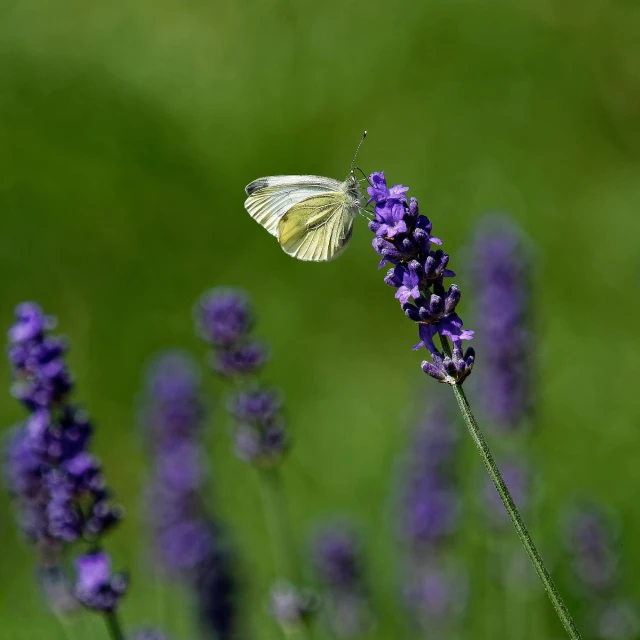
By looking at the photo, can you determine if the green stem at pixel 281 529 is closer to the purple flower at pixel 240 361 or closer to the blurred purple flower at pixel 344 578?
the purple flower at pixel 240 361

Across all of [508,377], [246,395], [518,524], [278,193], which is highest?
[278,193]

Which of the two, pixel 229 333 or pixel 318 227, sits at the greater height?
pixel 318 227

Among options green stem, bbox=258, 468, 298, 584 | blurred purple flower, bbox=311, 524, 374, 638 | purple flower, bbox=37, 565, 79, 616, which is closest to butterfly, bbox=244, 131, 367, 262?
green stem, bbox=258, 468, 298, 584

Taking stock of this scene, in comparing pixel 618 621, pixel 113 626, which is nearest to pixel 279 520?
pixel 113 626

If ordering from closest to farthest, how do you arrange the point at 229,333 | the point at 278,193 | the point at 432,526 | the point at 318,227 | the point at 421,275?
the point at 421,275 → the point at 229,333 → the point at 318,227 → the point at 278,193 → the point at 432,526

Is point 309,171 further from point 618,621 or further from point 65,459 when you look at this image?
point 65,459

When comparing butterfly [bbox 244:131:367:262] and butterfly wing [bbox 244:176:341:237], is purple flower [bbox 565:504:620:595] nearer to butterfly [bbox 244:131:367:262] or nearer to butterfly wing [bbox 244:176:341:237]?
butterfly [bbox 244:131:367:262]
